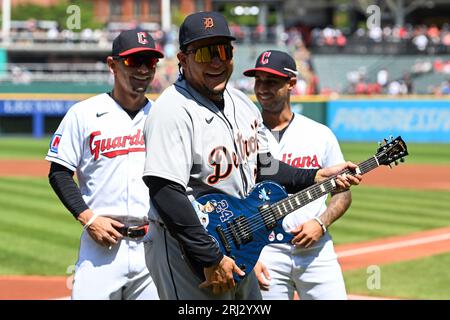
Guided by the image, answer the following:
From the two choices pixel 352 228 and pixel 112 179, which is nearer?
pixel 112 179

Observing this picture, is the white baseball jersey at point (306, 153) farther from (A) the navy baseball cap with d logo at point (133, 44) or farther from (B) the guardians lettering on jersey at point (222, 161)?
(B) the guardians lettering on jersey at point (222, 161)

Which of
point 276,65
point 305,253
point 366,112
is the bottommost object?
point 366,112

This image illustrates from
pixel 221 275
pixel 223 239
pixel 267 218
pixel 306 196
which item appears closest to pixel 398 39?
pixel 306 196

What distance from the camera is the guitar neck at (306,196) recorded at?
13.7 feet

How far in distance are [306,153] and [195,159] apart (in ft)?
5.71

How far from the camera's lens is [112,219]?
4.91m

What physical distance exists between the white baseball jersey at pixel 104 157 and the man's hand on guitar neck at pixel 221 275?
1204 millimetres

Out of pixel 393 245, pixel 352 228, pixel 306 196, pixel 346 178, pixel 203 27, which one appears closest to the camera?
pixel 203 27

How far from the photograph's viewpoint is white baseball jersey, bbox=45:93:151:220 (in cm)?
493

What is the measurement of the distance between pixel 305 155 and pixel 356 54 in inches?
1289

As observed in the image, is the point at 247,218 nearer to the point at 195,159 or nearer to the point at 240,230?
the point at 240,230

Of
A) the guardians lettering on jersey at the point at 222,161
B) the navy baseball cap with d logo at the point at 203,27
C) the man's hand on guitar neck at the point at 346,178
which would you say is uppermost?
the navy baseball cap with d logo at the point at 203,27

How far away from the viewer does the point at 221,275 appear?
3791 mm

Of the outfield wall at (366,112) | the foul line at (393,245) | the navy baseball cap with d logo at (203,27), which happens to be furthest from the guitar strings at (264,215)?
the outfield wall at (366,112)
